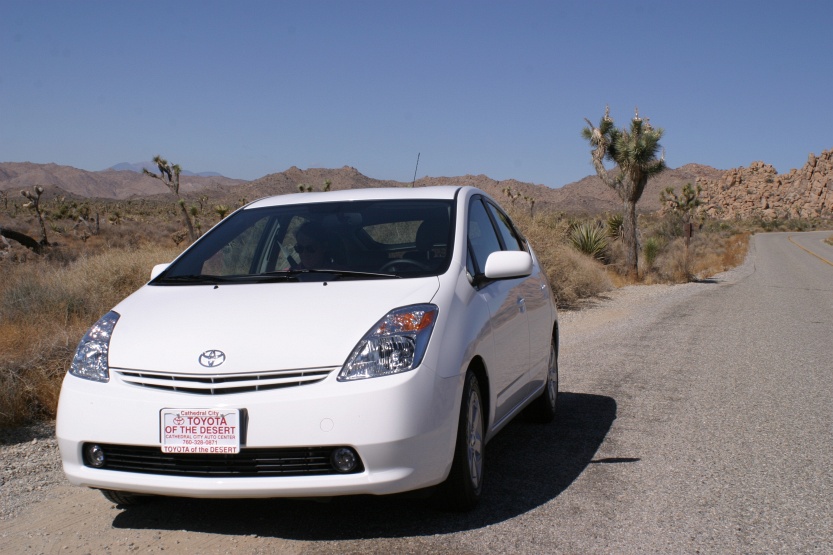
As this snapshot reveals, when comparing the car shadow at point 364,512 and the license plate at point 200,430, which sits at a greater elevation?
the license plate at point 200,430

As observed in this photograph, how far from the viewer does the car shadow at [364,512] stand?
4.24 metres

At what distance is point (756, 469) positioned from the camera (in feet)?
17.6

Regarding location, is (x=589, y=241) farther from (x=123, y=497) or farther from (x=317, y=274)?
(x=123, y=497)

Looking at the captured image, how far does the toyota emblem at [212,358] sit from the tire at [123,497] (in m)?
0.94

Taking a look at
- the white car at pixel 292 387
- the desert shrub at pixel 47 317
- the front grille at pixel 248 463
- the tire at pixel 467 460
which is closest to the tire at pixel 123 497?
the white car at pixel 292 387

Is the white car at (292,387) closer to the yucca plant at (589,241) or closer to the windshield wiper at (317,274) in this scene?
the windshield wiper at (317,274)

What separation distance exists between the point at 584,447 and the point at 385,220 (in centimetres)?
208

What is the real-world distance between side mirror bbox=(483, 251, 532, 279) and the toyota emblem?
1613mm

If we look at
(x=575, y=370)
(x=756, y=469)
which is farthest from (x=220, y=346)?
(x=575, y=370)

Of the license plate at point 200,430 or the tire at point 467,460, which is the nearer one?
Result: the license plate at point 200,430

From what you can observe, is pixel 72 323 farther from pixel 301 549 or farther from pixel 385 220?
pixel 301 549

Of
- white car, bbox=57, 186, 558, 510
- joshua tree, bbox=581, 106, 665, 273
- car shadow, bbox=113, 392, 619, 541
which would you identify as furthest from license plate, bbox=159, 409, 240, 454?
joshua tree, bbox=581, 106, 665, 273

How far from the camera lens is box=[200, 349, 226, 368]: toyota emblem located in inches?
151

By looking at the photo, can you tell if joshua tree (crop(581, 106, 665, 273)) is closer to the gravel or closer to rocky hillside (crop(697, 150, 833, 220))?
the gravel
